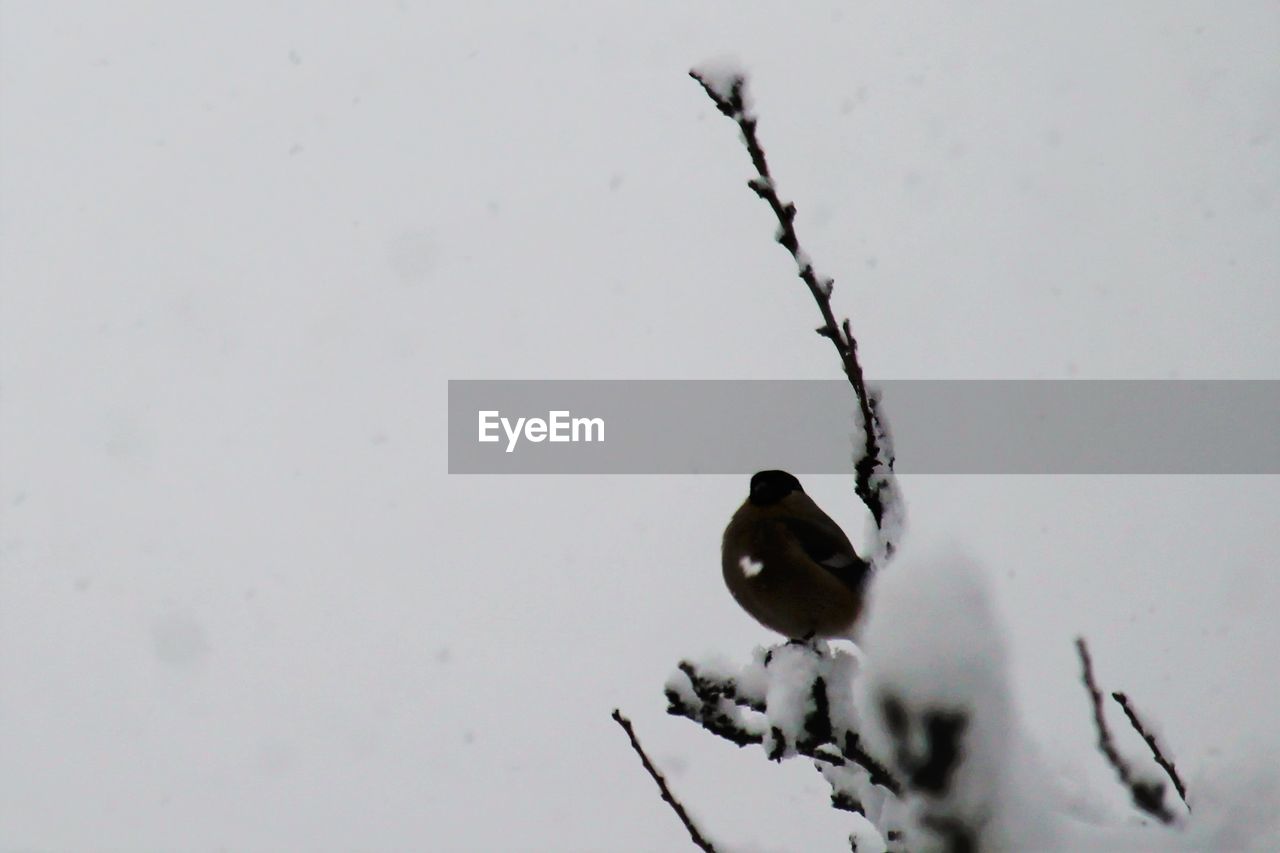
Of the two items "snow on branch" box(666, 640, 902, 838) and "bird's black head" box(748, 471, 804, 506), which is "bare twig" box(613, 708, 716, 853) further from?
"bird's black head" box(748, 471, 804, 506)

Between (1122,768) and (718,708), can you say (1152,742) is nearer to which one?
(1122,768)

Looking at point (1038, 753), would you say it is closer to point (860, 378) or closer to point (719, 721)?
point (860, 378)

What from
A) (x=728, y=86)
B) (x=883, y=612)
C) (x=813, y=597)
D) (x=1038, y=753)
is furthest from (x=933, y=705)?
(x=813, y=597)

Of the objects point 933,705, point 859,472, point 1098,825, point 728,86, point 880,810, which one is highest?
point 728,86

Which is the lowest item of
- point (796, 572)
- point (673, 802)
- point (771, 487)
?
→ point (673, 802)

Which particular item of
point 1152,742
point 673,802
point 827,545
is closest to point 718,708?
point 673,802

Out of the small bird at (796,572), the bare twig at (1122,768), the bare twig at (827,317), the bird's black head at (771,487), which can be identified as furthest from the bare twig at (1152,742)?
the bird's black head at (771,487)

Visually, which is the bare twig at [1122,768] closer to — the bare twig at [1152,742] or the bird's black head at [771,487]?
the bare twig at [1152,742]
